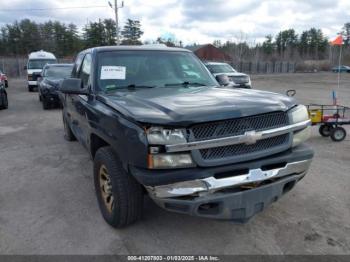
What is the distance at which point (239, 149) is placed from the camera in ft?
9.44

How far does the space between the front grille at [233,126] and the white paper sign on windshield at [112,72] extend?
5.72ft

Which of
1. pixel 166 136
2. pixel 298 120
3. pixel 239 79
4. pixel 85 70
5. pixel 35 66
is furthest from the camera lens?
A: pixel 35 66

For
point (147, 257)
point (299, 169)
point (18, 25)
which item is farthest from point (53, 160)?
point (18, 25)

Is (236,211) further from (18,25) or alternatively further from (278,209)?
(18,25)

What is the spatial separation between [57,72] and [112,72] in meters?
10.2

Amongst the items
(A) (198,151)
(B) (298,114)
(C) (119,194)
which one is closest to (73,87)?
(C) (119,194)

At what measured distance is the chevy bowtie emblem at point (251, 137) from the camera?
281 cm

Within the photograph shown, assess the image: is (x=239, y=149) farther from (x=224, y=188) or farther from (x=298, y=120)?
(x=298, y=120)

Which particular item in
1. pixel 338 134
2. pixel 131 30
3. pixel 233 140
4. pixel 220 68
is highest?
pixel 131 30

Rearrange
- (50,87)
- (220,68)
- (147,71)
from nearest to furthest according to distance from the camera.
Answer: (147,71) < (50,87) < (220,68)

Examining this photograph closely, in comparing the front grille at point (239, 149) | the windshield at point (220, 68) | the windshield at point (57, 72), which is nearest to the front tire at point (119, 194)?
the front grille at point (239, 149)

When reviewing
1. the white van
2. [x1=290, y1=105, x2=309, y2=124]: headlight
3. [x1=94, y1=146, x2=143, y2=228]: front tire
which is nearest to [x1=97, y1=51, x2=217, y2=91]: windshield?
[x1=94, y1=146, x2=143, y2=228]: front tire

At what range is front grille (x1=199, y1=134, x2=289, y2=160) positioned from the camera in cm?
277

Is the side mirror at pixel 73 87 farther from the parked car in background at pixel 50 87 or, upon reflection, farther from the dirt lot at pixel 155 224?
the parked car in background at pixel 50 87
